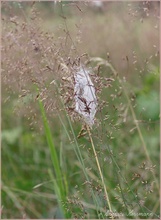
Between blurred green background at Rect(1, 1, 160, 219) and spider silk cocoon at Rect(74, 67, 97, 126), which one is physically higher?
spider silk cocoon at Rect(74, 67, 97, 126)

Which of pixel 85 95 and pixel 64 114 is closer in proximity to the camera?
pixel 85 95

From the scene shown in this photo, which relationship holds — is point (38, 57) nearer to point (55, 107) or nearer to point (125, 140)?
point (55, 107)

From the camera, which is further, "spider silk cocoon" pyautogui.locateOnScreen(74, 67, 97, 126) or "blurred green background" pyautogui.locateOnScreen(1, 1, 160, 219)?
"blurred green background" pyautogui.locateOnScreen(1, 1, 160, 219)

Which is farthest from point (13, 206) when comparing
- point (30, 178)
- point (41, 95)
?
point (41, 95)

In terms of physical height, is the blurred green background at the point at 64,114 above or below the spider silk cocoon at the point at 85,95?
below

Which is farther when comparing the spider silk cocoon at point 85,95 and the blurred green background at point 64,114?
the blurred green background at point 64,114
